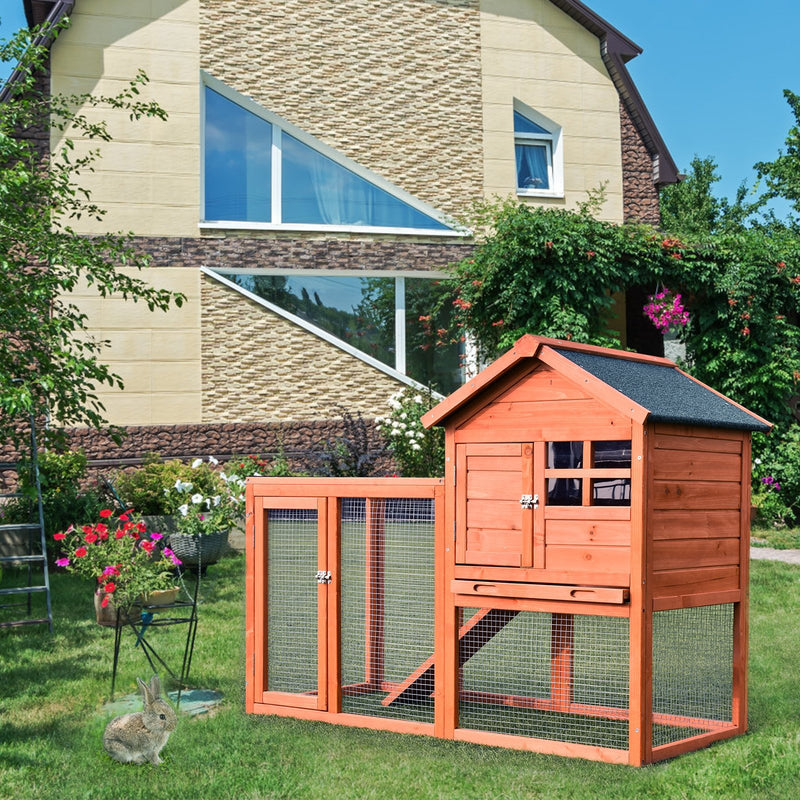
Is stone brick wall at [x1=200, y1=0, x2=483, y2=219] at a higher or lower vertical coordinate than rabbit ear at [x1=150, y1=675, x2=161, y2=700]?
higher

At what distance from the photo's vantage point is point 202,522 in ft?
32.9

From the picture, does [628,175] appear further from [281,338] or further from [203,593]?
[203,593]

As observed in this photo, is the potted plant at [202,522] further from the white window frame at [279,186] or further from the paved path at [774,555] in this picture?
the paved path at [774,555]

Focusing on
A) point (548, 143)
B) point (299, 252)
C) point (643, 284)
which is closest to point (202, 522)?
point (299, 252)

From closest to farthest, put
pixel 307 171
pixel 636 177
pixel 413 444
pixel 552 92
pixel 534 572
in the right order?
pixel 534 572 < pixel 413 444 < pixel 307 171 < pixel 552 92 < pixel 636 177

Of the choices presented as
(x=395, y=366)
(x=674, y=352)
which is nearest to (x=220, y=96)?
(x=395, y=366)

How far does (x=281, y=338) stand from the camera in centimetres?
1473

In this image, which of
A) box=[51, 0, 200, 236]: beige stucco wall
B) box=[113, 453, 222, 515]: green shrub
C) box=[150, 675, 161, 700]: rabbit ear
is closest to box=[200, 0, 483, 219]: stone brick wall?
box=[51, 0, 200, 236]: beige stucco wall

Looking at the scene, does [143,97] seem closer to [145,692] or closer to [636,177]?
[636,177]

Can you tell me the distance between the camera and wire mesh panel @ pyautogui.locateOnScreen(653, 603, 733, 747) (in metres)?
5.51

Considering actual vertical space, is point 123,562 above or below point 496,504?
below

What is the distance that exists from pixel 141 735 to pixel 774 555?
822 cm

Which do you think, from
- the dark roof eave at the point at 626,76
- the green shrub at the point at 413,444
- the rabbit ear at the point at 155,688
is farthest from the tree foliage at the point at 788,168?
the rabbit ear at the point at 155,688

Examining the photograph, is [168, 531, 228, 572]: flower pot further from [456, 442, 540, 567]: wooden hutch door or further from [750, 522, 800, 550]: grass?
[750, 522, 800, 550]: grass
